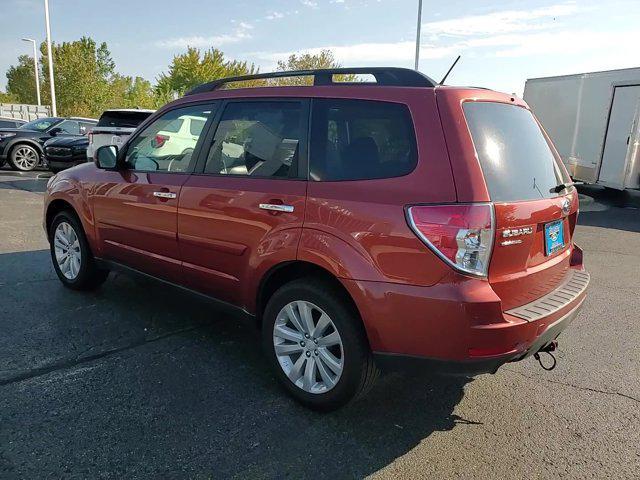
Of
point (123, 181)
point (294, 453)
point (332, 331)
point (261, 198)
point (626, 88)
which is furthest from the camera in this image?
point (626, 88)

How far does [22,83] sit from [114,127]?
62.4 m

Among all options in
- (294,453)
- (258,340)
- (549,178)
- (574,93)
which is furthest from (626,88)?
(294,453)

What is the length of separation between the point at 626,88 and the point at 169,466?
501 inches

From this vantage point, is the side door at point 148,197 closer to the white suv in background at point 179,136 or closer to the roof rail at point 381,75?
the white suv in background at point 179,136

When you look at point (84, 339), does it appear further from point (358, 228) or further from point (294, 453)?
point (358, 228)

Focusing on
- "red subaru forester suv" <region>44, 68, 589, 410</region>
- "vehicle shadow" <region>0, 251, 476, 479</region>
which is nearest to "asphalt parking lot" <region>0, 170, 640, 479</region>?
"vehicle shadow" <region>0, 251, 476, 479</region>

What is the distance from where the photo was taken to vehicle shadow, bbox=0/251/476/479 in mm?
2449

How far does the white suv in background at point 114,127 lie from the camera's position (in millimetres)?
11188

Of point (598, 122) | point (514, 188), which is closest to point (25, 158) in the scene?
point (514, 188)

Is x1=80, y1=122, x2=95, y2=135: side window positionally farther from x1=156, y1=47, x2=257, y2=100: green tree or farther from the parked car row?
x1=156, y1=47, x2=257, y2=100: green tree

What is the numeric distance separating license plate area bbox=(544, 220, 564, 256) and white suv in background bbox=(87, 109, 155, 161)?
10177 mm

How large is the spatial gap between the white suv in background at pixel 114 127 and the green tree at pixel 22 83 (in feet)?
187

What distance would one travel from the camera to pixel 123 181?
4.08m

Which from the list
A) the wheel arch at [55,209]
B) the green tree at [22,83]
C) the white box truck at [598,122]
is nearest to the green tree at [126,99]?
the green tree at [22,83]
